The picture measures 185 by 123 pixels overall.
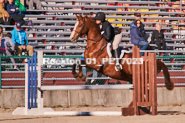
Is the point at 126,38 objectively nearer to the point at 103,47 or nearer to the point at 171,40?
the point at 171,40

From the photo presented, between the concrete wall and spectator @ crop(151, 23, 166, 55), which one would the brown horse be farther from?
spectator @ crop(151, 23, 166, 55)

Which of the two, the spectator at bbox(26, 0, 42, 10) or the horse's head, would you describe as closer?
the horse's head

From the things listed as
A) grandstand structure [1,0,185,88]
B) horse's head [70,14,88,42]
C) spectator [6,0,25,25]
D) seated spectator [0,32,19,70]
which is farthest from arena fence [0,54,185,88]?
spectator [6,0,25,25]

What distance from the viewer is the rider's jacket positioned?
8.79 meters

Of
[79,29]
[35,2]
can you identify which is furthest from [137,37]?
[35,2]

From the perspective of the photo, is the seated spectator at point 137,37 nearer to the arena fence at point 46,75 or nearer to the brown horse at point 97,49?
the arena fence at point 46,75

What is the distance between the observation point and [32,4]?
13977 millimetres

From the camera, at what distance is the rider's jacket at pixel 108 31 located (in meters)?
8.79

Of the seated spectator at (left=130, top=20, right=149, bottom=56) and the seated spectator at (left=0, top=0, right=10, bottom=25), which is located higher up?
the seated spectator at (left=0, top=0, right=10, bottom=25)

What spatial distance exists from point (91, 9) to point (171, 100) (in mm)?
6561

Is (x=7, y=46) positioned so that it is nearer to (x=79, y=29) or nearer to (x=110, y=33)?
(x=79, y=29)

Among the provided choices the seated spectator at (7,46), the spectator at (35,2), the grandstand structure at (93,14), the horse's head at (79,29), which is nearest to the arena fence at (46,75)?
the grandstand structure at (93,14)

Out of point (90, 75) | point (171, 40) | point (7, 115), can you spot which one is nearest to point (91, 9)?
point (171, 40)

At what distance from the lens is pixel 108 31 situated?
347 inches
